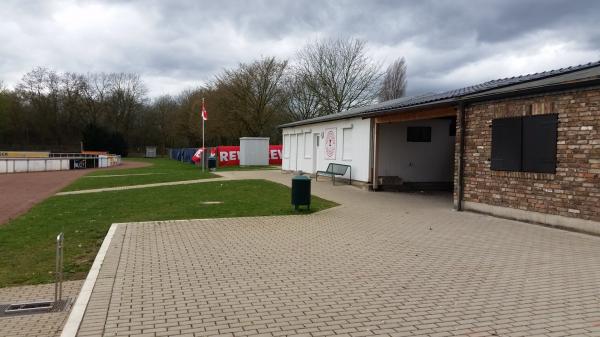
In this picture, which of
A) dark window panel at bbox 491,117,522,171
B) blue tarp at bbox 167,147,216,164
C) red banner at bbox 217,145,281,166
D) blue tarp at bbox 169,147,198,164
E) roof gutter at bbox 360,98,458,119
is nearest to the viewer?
dark window panel at bbox 491,117,522,171

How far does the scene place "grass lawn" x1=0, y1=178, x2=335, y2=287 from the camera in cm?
752

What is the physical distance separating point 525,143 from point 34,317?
31.5 ft

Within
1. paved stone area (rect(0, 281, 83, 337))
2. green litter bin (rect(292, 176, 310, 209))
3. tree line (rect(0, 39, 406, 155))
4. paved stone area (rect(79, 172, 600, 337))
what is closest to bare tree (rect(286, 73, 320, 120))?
tree line (rect(0, 39, 406, 155))

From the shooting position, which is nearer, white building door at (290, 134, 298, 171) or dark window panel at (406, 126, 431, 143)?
dark window panel at (406, 126, 431, 143)

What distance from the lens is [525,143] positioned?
1068 cm

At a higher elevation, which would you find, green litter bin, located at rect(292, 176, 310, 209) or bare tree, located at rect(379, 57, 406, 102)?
bare tree, located at rect(379, 57, 406, 102)

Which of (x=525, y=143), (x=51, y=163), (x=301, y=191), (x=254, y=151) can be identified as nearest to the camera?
(x=525, y=143)

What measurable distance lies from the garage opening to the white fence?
25522 millimetres

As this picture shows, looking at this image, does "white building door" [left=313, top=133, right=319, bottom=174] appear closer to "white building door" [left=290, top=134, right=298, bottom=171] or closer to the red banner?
"white building door" [left=290, top=134, right=298, bottom=171]

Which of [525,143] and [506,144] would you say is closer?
[525,143]

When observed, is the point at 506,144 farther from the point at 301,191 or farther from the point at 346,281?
the point at 346,281

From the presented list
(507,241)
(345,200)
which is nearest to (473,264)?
(507,241)

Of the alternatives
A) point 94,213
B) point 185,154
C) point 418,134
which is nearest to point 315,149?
point 418,134

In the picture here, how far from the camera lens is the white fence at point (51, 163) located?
32.2m
